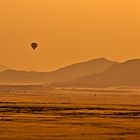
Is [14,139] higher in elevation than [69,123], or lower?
lower

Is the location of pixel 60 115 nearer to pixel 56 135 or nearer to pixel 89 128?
pixel 89 128

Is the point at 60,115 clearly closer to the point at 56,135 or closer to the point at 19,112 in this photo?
the point at 19,112

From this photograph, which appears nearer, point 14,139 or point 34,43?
point 14,139

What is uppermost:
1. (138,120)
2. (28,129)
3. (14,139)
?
(138,120)

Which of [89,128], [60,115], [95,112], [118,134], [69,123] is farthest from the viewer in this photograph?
[95,112]

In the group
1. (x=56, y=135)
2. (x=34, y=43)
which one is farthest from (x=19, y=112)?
(x=34, y=43)

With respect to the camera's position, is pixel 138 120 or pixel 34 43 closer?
pixel 138 120

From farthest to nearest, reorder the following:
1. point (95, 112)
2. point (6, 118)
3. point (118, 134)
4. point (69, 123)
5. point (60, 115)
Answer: point (95, 112) → point (60, 115) → point (6, 118) → point (69, 123) → point (118, 134)

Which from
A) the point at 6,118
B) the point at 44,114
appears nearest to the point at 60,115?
the point at 44,114

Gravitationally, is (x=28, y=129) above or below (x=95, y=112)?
below
